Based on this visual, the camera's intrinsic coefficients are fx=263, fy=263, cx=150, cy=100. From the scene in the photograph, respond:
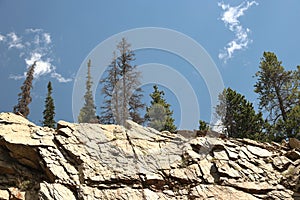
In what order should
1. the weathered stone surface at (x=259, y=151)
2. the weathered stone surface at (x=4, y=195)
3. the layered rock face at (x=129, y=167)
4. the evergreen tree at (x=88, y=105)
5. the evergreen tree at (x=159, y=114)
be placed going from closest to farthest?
1. the weathered stone surface at (x=4, y=195)
2. the layered rock face at (x=129, y=167)
3. the weathered stone surface at (x=259, y=151)
4. the evergreen tree at (x=159, y=114)
5. the evergreen tree at (x=88, y=105)

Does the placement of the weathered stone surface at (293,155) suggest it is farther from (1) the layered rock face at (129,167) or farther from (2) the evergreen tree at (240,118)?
(2) the evergreen tree at (240,118)

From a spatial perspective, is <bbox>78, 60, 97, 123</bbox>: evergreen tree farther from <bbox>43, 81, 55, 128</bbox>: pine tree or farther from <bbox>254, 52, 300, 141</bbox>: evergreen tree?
<bbox>254, 52, 300, 141</bbox>: evergreen tree

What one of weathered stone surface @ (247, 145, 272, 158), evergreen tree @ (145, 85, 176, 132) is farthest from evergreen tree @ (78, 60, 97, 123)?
weathered stone surface @ (247, 145, 272, 158)

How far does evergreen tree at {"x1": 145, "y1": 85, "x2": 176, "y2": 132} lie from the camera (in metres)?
33.1

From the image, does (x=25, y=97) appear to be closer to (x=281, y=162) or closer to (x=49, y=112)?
(x=49, y=112)

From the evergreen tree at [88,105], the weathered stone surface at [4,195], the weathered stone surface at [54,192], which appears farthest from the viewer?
the evergreen tree at [88,105]

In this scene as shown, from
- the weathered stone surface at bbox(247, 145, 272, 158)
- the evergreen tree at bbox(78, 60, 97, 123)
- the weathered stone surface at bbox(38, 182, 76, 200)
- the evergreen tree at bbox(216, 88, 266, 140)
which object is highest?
the evergreen tree at bbox(78, 60, 97, 123)

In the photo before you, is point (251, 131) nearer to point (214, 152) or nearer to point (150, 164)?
point (214, 152)

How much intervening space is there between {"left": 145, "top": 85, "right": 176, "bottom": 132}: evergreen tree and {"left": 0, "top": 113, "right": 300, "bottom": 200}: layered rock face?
1421 centimetres

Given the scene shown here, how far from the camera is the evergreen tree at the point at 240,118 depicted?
2828 cm

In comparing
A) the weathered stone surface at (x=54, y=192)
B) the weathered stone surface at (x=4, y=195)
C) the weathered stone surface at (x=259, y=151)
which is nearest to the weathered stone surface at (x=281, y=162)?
the weathered stone surface at (x=259, y=151)

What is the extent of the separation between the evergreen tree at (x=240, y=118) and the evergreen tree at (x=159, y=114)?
22.1 ft

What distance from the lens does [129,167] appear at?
15.7m

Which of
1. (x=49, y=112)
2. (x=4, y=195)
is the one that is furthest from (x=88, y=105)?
(x=4, y=195)
